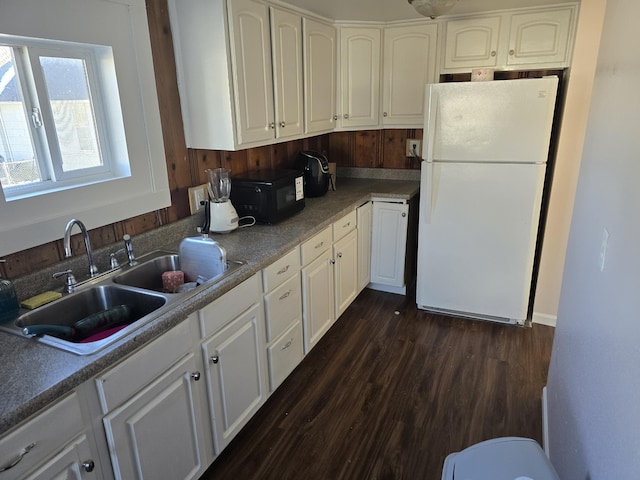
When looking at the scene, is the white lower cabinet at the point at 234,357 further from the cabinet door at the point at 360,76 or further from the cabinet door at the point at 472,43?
the cabinet door at the point at 472,43

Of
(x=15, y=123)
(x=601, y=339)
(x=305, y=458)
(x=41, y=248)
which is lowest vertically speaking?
(x=305, y=458)

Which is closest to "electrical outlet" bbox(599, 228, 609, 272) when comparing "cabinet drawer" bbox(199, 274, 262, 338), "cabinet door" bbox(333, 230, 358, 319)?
"cabinet drawer" bbox(199, 274, 262, 338)

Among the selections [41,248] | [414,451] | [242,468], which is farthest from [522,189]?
[41,248]

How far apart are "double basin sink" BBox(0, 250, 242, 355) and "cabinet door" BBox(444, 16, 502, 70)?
2.13 metres

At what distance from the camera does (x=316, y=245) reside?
2.38m

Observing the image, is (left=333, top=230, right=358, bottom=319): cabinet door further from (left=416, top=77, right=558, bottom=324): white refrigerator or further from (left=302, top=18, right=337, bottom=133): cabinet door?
(left=302, top=18, right=337, bottom=133): cabinet door

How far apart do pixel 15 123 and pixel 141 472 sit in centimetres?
129

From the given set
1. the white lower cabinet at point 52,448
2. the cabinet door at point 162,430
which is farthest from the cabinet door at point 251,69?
the white lower cabinet at point 52,448

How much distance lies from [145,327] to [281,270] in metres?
0.83

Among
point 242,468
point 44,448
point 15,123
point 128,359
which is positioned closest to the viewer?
point 44,448

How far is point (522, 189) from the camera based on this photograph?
8.48ft

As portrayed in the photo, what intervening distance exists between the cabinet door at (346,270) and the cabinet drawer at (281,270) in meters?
0.51

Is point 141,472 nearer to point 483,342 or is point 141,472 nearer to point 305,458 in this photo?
point 305,458

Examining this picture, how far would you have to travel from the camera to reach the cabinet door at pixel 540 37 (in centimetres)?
259
